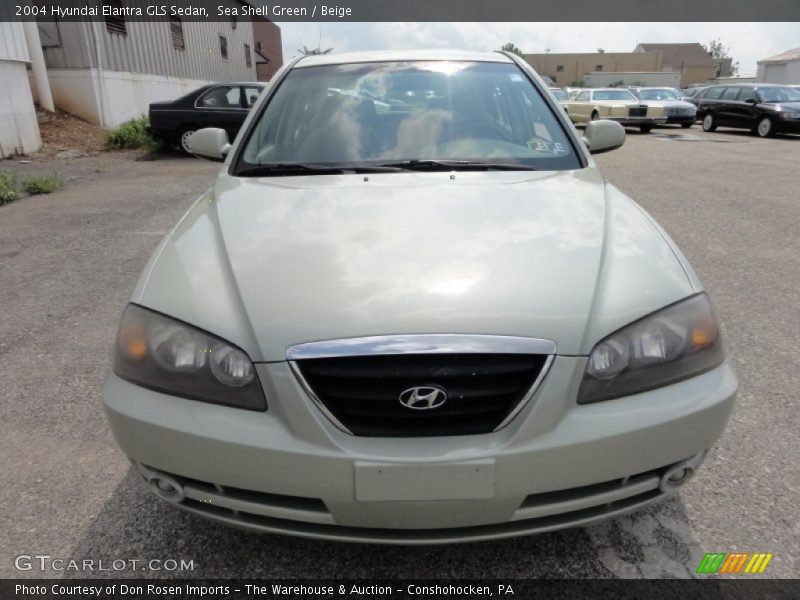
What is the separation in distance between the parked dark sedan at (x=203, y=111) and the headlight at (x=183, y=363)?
10.6 m

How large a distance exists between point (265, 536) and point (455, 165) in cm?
154

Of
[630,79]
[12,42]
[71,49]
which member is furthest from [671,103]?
[630,79]

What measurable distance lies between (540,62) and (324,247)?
81.5 m

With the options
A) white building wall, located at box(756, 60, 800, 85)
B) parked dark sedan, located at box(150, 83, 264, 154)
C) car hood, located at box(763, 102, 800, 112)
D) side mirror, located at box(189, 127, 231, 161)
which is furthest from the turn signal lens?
white building wall, located at box(756, 60, 800, 85)

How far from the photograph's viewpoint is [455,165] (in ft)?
7.69

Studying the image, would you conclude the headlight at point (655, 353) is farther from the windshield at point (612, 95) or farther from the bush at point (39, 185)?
the windshield at point (612, 95)

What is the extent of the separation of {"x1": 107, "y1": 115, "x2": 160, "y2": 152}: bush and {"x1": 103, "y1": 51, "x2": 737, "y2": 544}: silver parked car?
11.9 m

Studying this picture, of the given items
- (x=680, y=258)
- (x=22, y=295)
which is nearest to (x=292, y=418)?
(x=680, y=258)

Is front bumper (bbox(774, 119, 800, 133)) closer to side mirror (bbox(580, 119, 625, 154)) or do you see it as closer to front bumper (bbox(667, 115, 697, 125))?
front bumper (bbox(667, 115, 697, 125))

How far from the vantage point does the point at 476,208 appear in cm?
193

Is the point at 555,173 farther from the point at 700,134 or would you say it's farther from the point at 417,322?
the point at 700,134

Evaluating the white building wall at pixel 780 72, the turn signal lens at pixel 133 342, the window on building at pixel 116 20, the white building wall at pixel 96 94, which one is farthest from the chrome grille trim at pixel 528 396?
the white building wall at pixel 780 72

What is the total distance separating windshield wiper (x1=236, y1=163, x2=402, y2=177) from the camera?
7.63ft

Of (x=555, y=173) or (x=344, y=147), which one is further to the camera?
(x=344, y=147)
